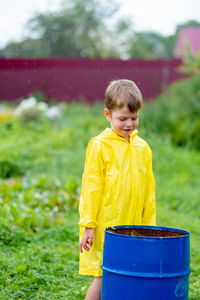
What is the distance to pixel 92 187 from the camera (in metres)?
2.50

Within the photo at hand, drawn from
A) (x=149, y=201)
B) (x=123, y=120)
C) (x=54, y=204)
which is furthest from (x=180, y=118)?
(x=123, y=120)

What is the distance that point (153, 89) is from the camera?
1603 cm

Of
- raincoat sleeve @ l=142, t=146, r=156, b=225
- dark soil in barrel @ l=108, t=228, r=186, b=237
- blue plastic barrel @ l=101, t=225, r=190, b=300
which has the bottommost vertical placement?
blue plastic barrel @ l=101, t=225, r=190, b=300

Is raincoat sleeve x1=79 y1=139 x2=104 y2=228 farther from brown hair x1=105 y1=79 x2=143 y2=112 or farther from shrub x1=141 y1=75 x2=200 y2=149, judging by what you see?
shrub x1=141 y1=75 x2=200 y2=149

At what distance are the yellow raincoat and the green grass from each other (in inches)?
25.2

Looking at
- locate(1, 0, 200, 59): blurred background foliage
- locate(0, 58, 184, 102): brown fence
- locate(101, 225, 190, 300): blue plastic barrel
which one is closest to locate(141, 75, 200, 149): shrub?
locate(0, 58, 184, 102): brown fence

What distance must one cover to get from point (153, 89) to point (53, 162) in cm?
885

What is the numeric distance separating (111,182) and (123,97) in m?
0.44

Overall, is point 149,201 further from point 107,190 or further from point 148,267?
point 148,267

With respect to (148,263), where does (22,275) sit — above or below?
below

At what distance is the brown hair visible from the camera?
2494 millimetres

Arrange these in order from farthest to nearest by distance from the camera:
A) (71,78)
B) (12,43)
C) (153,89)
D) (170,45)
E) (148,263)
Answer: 1. (170,45)
2. (12,43)
3. (153,89)
4. (71,78)
5. (148,263)

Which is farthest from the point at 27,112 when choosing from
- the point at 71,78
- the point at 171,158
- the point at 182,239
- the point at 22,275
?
the point at 182,239

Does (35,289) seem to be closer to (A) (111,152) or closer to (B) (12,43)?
(A) (111,152)
